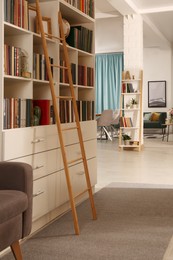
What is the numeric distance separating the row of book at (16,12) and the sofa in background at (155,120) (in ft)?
37.2

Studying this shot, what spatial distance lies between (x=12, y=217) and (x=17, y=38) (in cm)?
164

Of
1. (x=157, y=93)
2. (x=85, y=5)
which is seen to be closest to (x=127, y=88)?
(x=85, y=5)

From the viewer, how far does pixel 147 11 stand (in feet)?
32.2

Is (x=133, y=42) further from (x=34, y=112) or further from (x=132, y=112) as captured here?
(x=34, y=112)

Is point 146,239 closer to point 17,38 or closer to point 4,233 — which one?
point 4,233

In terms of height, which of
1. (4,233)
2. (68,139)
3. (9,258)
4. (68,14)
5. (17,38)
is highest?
(68,14)

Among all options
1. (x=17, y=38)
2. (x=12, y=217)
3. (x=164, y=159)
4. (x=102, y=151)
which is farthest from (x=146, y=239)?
(x=102, y=151)

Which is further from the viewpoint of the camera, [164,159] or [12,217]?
[164,159]

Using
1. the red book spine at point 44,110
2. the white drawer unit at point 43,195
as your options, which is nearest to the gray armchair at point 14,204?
the white drawer unit at point 43,195

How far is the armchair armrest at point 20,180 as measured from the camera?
2486 mm

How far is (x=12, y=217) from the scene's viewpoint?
89.4 inches

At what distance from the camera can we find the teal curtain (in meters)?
16.3

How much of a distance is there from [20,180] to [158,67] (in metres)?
13.4

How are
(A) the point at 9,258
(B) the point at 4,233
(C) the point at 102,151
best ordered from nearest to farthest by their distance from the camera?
(B) the point at 4,233 < (A) the point at 9,258 < (C) the point at 102,151
